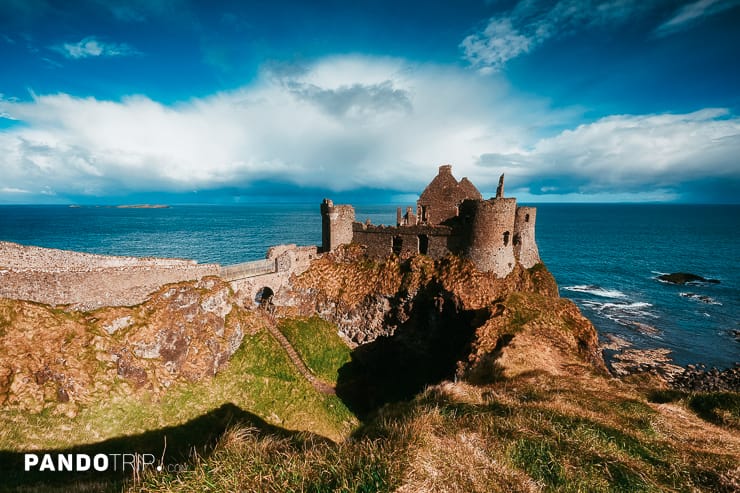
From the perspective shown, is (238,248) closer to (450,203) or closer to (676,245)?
(450,203)

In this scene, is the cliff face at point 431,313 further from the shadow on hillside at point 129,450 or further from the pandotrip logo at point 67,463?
the pandotrip logo at point 67,463

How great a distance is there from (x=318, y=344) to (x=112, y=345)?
15647 mm

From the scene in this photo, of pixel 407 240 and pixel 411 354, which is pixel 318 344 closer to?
pixel 411 354

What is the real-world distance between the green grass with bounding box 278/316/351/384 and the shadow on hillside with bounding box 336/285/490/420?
1058 mm

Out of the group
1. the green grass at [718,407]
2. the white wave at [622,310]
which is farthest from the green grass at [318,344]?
the white wave at [622,310]

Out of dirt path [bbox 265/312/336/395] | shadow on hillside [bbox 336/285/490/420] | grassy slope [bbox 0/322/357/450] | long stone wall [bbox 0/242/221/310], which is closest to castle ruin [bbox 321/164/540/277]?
shadow on hillside [bbox 336/285/490/420]

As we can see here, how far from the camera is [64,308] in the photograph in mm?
20438

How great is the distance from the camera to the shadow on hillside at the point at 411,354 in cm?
2806

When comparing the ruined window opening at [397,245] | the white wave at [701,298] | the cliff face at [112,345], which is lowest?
the white wave at [701,298]

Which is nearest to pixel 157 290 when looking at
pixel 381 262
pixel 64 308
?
pixel 64 308

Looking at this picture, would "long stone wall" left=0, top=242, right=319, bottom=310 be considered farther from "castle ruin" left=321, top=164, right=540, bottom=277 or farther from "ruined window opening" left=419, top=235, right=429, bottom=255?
"ruined window opening" left=419, top=235, right=429, bottom=255

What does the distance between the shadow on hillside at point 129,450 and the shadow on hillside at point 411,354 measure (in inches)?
362

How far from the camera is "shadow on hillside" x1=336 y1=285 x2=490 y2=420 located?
28.1 meters

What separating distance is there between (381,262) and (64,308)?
25327mm
